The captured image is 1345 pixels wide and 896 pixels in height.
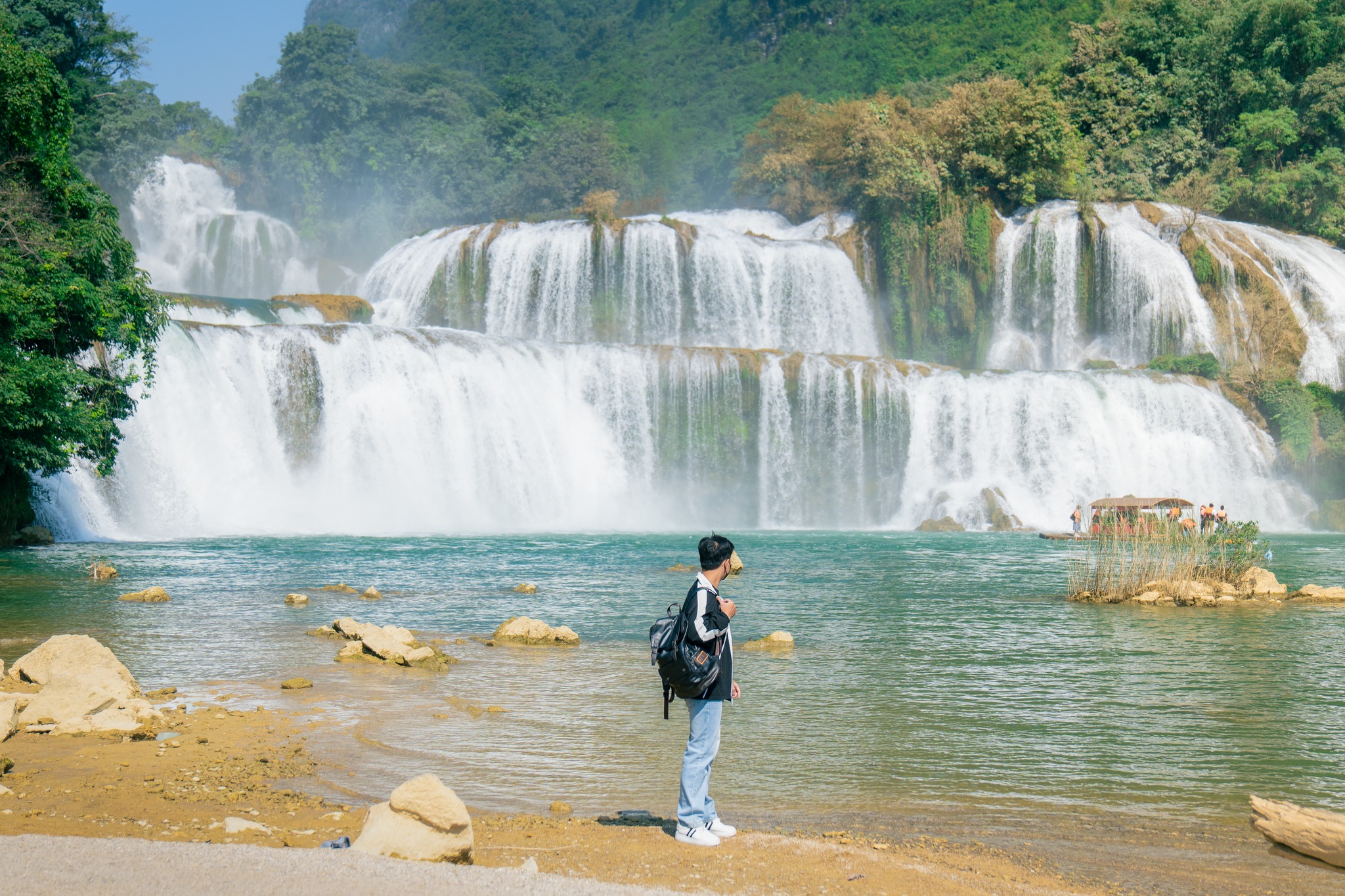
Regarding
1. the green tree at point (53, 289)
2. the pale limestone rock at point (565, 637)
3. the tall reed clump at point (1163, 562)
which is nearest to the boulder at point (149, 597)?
the green tree at point (53, 289)

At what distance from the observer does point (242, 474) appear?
27.0 meters

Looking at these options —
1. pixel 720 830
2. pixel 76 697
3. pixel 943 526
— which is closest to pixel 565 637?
pixel 76 697

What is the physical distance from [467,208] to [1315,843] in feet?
192

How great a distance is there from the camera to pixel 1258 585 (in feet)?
52.8

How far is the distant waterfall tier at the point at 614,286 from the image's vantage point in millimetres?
39094

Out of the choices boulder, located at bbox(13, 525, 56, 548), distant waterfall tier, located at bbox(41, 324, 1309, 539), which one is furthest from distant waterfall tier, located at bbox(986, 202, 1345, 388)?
boulder, located at bbox(13, 525, 56, 548)

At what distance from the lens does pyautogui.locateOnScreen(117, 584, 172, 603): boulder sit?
46.2 feet

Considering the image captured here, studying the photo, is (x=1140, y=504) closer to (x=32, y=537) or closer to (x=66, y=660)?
(x=66, y=660)

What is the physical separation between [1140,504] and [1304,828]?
21.3 meters

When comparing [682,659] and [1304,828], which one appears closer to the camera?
[682,659]

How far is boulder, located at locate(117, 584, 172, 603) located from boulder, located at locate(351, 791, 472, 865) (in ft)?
35.9

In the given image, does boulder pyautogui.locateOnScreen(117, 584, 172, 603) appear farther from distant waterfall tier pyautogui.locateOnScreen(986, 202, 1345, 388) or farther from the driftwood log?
distant waterfall tier pyautogui.locateOnScreen(986, 202, 1345, 388)

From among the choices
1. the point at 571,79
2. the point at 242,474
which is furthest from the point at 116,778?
the point at 571,79

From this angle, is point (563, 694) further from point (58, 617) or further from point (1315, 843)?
point (58, 617)
